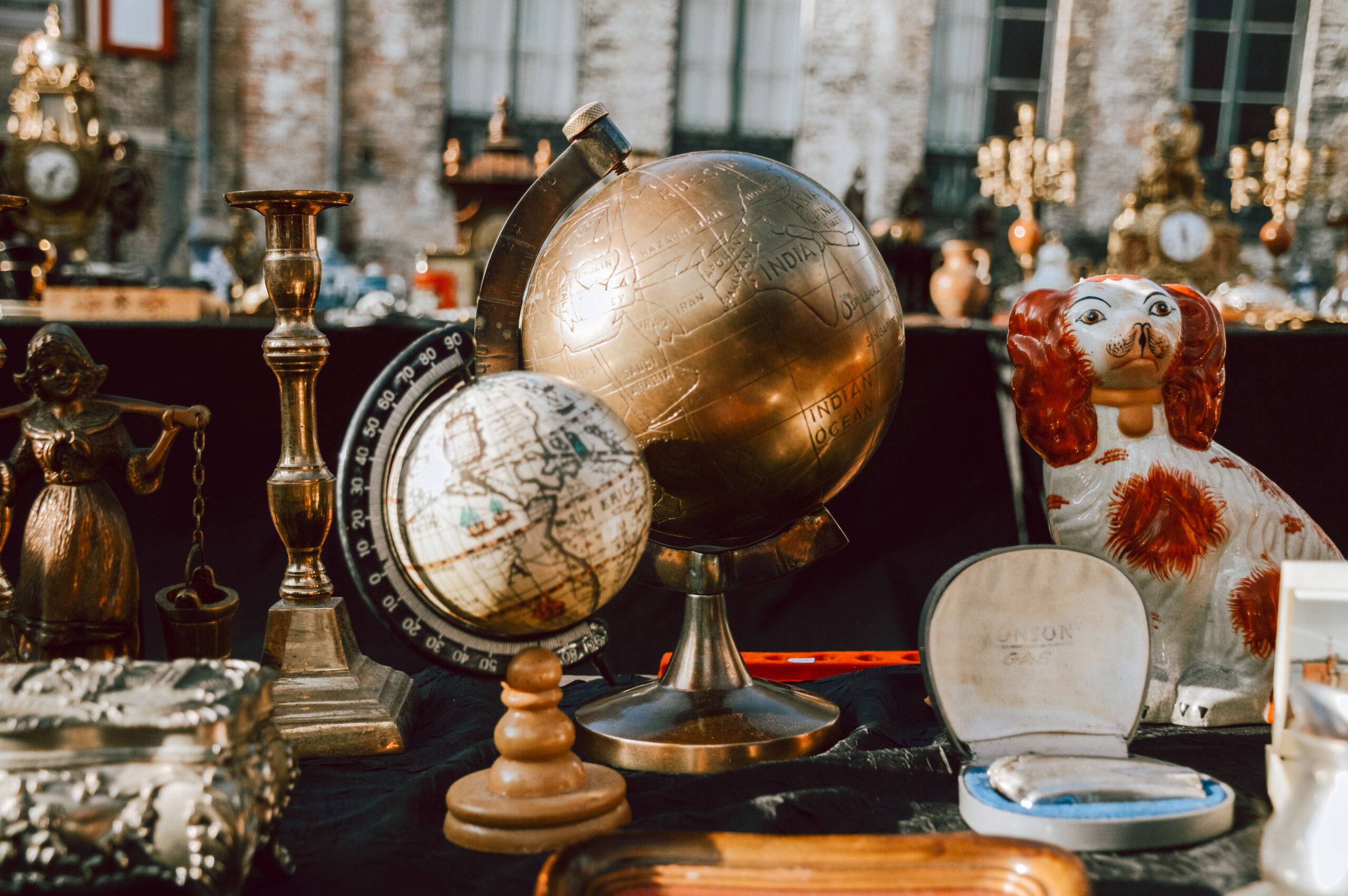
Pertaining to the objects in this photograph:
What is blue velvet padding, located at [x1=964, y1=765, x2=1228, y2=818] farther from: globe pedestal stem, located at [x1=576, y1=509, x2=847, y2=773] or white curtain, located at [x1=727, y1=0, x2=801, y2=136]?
white curtain, located at [x1=727, y1=0, x2=801, y2=136]

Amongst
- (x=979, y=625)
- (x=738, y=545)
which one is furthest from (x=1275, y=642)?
(x=738, y=545)

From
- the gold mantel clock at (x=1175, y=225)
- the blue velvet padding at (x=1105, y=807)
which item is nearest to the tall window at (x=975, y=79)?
the gold mantel clock at (x=1175, y=225)

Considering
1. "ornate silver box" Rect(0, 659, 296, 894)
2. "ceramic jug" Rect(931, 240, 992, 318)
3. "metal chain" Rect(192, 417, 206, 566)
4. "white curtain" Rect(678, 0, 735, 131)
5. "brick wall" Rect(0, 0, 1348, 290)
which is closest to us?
"ornate silver box" Rect(0, 659, 296, 894)

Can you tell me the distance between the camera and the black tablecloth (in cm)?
121

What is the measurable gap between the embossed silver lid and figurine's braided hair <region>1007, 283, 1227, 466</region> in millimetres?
1156

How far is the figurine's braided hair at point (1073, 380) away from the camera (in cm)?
166

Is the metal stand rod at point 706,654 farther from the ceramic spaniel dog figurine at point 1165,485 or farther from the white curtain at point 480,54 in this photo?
the white curtain at point 480,54

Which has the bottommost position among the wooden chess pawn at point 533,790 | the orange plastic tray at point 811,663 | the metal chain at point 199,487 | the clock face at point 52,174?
the orange plastic tray at point 811,663

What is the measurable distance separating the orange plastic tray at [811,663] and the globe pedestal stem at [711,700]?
10.3 inches

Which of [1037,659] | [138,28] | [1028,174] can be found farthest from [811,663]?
[138,28]

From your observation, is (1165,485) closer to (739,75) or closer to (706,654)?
(706,654)

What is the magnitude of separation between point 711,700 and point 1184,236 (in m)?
3.65

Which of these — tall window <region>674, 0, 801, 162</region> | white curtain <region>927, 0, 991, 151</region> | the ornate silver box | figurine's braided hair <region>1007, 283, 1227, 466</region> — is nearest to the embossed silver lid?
the ornate silver box

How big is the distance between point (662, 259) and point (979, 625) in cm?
64
